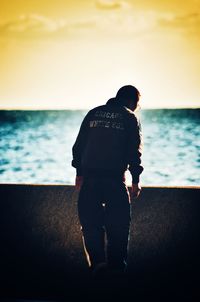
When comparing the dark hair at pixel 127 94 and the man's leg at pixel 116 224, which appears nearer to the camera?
the man's leg at pixel 116 224

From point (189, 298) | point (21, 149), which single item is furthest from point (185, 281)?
Answer: point (21, 149)

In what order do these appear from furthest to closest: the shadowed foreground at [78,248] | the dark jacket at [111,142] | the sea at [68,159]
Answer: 1. the sea at [68,159]
2. the shadowed foreground at [78,248]
3. the dark jacket at [111,142]

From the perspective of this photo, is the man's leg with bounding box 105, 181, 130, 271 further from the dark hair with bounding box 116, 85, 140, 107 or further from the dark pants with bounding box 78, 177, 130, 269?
the dark hair with bounding box 116, 85, 140, 107

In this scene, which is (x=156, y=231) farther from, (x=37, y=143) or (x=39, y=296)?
(x=37, y=143)

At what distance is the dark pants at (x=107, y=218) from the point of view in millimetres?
3098

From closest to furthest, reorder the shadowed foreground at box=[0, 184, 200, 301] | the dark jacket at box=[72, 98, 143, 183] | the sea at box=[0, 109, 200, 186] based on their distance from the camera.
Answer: the dark jacket at box=[72, 98, 143, 183] → the shadowed foreground at box=[0, 184, 200, 301] → the sea at box=[0, 109, 200, 186]

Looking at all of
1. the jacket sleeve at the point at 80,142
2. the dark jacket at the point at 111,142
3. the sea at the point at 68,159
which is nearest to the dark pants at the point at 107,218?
the dark jacket at the point at 111,142

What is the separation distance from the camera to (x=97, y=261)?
10.2 ft

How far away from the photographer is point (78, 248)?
12.9 feet

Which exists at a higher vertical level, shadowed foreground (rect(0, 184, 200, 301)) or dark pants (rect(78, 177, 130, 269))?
dark pants (rect(78, 177, 130, 269))

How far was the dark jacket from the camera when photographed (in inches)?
121

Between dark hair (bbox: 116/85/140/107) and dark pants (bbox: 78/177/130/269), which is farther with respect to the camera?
dark hair (bbox: 116/85/140/107)

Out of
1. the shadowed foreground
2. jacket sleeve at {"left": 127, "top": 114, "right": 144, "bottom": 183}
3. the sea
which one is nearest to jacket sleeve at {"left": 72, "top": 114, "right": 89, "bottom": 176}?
jacket sleeve at {"left": 127, "top": 114, "right": 144, "bottom": 183}

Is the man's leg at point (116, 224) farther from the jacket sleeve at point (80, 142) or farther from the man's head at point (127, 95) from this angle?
the man's head at point (127, 95)
